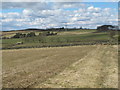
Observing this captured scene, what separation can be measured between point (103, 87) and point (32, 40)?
12593 cm

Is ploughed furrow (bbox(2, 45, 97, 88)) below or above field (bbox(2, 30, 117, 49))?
above

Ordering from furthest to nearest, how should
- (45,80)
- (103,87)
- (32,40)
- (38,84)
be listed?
(32,40)
(45,80)
(38,84)
(103,87)

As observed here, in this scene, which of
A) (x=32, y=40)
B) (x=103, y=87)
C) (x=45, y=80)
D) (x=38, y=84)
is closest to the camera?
(x=103, y=87)

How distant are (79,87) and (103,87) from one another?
5.41ft

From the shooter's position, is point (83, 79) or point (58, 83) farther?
point (83, 79)

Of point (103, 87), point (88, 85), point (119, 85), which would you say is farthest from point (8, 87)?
point (119, 85)

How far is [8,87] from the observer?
14.4 metres

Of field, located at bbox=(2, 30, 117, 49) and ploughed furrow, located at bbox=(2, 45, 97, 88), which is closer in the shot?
ploughed furrow, located at bbox=(2, 45, 97, 88)

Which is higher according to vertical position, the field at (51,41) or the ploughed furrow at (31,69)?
the ploughed furrow at (31,69)

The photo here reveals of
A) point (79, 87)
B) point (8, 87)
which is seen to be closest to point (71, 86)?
point (79, 87)

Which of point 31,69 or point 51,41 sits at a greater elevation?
point 31,69

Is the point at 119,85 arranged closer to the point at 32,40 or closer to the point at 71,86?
the point at 71,86

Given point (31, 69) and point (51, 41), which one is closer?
point (31, 69)

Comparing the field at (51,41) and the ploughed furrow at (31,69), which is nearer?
the ploughed furrow at (31,69)
